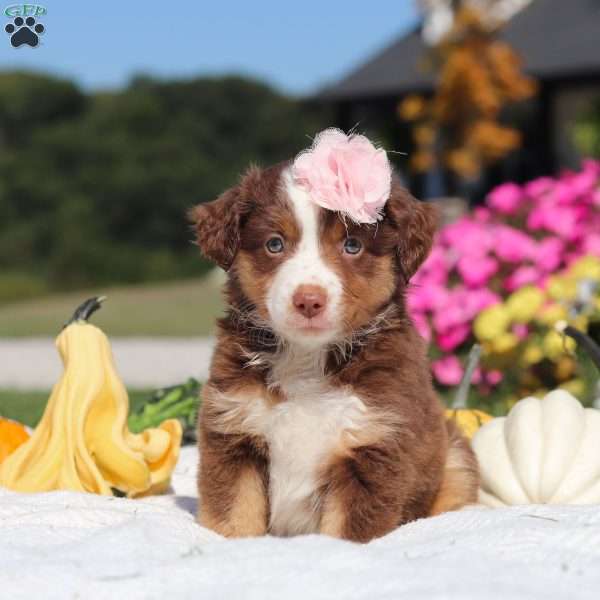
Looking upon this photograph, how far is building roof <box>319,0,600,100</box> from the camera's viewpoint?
74.0ft

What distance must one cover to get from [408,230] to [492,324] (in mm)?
3959

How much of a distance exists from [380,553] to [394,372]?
0.75 meters

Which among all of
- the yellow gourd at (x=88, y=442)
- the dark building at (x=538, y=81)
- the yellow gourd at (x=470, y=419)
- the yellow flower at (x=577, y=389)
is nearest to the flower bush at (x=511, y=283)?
the yellow flower at (x=577, y=389)

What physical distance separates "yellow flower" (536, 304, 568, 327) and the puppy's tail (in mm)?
2892

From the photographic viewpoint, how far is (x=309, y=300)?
11.0 feet

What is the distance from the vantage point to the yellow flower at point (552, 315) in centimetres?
706

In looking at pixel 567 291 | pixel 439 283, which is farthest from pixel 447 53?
pixel 567 291

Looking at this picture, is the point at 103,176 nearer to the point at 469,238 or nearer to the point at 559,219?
the point at 469,238

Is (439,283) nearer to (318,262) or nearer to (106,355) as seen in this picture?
(106,355)

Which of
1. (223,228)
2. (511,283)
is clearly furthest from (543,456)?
(511,283)

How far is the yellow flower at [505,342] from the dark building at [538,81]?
50.4 ft

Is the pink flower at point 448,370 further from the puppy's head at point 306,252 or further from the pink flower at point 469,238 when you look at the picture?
the puppy's head at point 306,252

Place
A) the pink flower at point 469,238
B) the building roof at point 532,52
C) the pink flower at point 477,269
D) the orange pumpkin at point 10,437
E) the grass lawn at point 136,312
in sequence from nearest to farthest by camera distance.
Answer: the orange pumpkin at point 10,437, the pink flower at point 477,269, the pink flower at point 469,238, the grass lawn at point 136,312, the building roof at point 532,52

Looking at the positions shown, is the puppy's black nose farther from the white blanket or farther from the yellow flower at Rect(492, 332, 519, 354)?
the yellow flower at Rect(492, 332, 519, 354)
